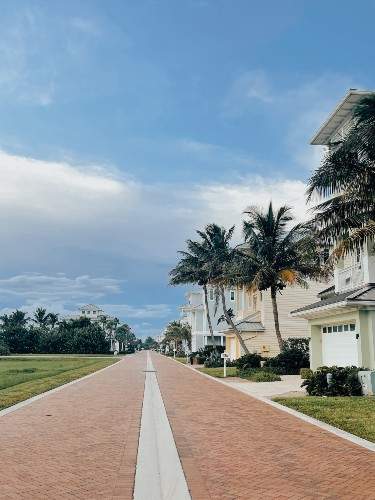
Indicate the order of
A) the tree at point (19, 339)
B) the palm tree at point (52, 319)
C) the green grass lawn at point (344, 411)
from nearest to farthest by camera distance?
the green grass lawn at point (344, 411) < the tree at point (19, 339) < the palm tree at point (52, 319)

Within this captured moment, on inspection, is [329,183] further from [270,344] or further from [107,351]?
[107,351]

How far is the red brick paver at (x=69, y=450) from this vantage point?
20.6ft

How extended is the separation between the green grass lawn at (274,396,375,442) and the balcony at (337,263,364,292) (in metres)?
7.22

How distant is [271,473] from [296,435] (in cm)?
317

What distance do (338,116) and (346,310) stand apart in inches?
356

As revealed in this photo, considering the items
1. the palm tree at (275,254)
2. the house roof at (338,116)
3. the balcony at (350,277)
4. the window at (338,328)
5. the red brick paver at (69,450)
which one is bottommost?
the red brick paver at (69,450)

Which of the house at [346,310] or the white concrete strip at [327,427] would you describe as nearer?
the white concrete strip at [327,427]

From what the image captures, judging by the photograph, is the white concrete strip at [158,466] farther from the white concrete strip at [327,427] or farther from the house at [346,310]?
the house at [346,310]

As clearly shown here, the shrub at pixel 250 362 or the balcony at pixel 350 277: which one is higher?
the balcony at pixel 350 277

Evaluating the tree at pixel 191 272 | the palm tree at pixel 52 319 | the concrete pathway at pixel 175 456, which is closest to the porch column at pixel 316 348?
the concrete pathway at pixel 175 456

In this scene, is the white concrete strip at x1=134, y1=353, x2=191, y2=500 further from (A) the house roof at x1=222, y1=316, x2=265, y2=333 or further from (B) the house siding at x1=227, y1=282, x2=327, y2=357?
(B) the house siding at x1=227, y1=282, x2=327, y2=357

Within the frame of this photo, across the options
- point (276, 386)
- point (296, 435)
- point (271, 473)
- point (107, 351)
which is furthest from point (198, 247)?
point (107, 351)

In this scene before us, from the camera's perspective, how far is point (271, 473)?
7043 millimetres

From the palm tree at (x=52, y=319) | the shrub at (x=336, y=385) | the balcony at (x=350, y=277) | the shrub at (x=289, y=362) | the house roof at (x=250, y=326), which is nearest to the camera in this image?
the shrub at (x=336, y=385)
